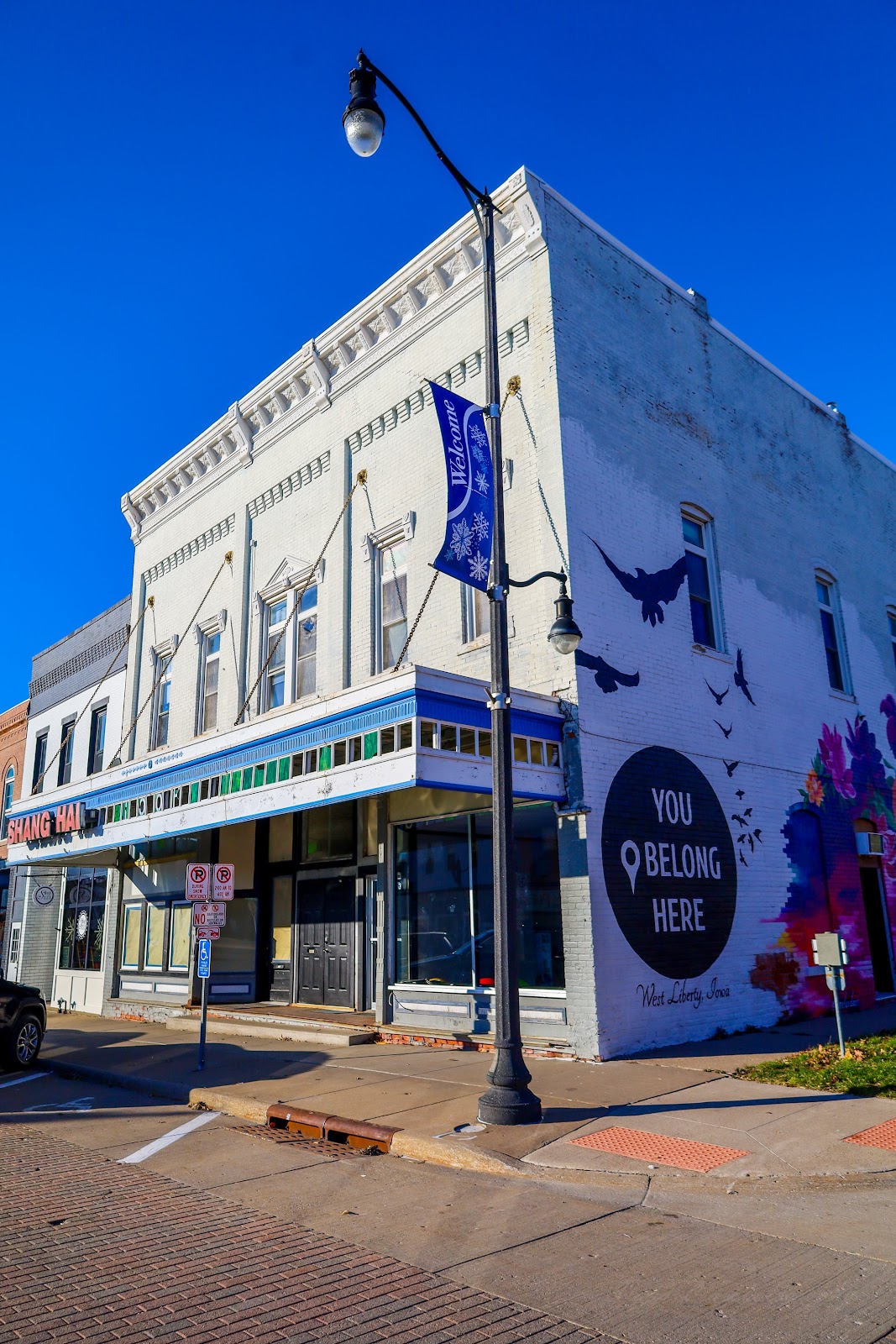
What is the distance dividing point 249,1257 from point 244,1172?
2276 mm

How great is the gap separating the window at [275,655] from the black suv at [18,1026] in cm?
668

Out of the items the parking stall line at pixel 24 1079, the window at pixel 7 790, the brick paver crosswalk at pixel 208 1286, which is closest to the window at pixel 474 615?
the parking stall line at pixel 24 1079

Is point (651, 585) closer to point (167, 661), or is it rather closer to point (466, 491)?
point (466, 491)

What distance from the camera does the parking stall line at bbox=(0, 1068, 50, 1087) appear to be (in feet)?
41.8

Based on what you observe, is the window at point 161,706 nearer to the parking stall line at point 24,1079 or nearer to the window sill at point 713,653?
the parking stall line at point 24,1079

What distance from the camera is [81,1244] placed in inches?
229

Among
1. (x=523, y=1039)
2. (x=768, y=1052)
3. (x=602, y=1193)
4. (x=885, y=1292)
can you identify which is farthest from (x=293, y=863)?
(x=885, y=1292)

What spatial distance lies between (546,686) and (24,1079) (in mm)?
8972

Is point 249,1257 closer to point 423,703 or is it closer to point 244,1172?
point 244,1172

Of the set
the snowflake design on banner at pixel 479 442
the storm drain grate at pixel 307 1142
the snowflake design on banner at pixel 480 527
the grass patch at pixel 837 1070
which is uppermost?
the snowflake design on banner at pixel 479 442

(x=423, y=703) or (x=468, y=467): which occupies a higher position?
(x=468, y=467)

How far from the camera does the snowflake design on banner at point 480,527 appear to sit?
9.96 meters

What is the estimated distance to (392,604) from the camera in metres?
16.2

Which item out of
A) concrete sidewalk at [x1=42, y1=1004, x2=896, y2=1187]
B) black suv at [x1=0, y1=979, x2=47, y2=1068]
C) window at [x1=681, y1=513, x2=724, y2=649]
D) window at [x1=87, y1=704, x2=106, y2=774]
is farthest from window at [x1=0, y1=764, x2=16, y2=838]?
window at [x1=681, y1=513, x2=724, y2=649]
